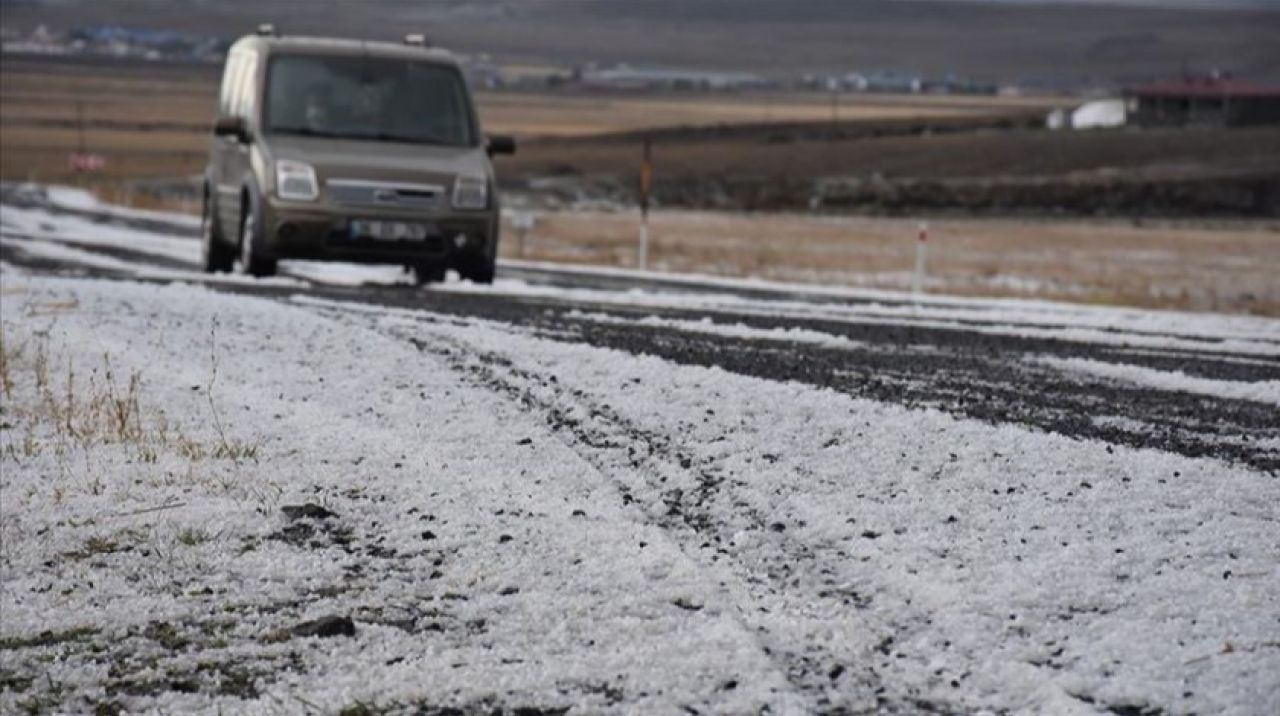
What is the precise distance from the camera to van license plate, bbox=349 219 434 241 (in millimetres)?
17000

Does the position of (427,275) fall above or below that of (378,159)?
below

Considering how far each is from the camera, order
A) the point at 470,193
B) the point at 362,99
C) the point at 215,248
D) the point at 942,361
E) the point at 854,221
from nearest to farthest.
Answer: the point at 942,361
the point at 470,193
the point at 362,99
the point at 215,248
the point at 854,221

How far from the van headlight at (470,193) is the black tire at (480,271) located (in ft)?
1.82

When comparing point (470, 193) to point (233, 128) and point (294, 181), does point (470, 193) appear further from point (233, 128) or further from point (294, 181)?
point (233, 128)

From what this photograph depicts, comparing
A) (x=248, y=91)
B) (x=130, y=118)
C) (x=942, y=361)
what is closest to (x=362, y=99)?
(x=248, y=91)

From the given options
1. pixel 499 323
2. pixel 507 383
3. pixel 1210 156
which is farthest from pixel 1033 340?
pixel 1210 156

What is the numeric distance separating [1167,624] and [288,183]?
12598 millimetres

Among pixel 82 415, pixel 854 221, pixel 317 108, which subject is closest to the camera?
pixel 82 415

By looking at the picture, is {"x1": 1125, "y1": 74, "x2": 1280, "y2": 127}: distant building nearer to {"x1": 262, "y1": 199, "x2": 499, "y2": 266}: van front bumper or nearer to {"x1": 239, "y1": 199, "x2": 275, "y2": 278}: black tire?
{"x1": 262, "y1": 199, "x2": 499, "y2": 266}: van front bumper

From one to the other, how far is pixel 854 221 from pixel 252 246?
1998 inches

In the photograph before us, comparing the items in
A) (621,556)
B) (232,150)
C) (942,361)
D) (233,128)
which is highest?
(233,128)

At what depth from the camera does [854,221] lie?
66.6m

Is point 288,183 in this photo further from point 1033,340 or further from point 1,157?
point 1,157

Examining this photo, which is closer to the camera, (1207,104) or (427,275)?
(427,275)
